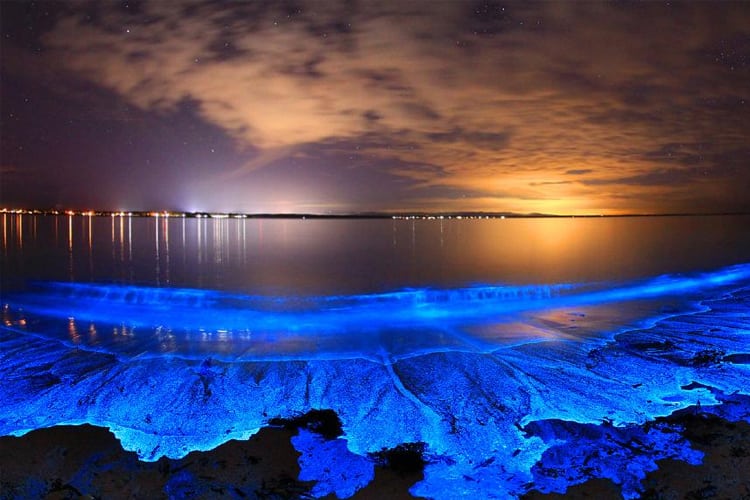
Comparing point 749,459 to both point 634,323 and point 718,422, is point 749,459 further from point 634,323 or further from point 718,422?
point 634,323

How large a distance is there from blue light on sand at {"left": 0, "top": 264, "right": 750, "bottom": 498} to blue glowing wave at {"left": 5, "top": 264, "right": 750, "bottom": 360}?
2.9 inches

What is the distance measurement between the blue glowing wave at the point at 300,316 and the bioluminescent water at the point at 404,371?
6cm

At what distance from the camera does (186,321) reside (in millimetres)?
8992

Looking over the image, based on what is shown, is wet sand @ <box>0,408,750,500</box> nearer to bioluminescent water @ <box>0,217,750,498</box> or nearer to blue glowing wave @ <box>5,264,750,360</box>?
bioluminescent water @ <box>0,217,750,498</box>

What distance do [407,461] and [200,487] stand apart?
4.71ft

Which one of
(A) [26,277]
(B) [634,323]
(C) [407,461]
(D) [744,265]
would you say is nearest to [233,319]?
(C) [407,461]

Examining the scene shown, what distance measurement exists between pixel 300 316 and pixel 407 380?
4770mm

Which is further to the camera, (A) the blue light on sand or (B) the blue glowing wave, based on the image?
(B) the blue glowing wave

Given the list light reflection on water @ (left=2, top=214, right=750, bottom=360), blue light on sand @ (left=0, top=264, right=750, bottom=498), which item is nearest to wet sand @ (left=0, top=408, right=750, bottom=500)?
blue light on sand @ (left=0, top=264, right=750, bottom=498)

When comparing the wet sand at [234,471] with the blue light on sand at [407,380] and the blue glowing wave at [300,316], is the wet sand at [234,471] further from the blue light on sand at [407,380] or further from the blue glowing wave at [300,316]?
the blue glowing wave at [300,316]

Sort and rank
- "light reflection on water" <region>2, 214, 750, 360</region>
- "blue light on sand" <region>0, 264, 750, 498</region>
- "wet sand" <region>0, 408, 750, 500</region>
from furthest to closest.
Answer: "light reflection on water" <region>2, 214, 750, 360</region>
"blue light on sand" <region>0, 264, 750, 498</region>
"wet sand" <region>0, 408, 750, 500</region>

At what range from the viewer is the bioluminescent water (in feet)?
11.7

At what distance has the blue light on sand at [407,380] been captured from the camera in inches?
138

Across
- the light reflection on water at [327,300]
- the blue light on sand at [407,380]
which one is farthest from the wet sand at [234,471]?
the light reflection on water at [327,300]
